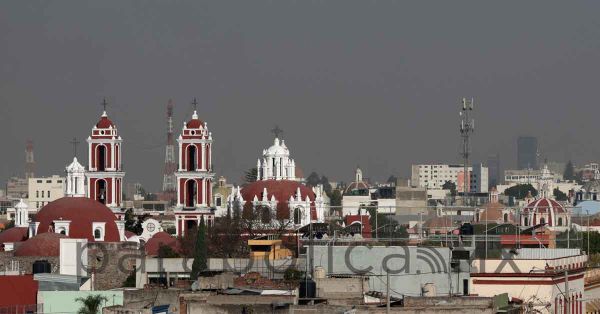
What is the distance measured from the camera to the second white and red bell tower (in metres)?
125

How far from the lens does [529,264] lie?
166 feet

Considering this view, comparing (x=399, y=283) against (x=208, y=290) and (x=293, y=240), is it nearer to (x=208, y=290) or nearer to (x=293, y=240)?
(x=208, y=290)

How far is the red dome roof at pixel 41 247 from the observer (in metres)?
78.0

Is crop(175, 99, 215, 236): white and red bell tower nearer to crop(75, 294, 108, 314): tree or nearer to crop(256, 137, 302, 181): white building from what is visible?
crop(256, 137, 302, 181): white building

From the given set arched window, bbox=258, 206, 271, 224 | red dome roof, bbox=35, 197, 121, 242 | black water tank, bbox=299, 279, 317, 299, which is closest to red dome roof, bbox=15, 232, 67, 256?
red dome roof, bbox=35, 197, 121, 242

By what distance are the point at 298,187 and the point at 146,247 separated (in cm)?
4069

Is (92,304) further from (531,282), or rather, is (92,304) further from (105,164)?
A: (105,164)

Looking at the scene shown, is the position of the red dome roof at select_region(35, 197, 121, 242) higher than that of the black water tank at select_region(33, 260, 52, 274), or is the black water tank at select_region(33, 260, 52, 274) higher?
the red dome roof at select_region(35, 197, 121, 242)

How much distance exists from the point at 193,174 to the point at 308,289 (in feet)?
288

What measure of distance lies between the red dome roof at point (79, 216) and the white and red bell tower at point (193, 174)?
69.3 feet

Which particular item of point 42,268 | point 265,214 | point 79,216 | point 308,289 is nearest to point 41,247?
point 42,268

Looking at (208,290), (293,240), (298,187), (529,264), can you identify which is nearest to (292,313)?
(208,290)

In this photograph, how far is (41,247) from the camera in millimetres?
79188

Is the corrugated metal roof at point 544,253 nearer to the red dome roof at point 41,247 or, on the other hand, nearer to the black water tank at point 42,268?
the black water tank at point 42,268
